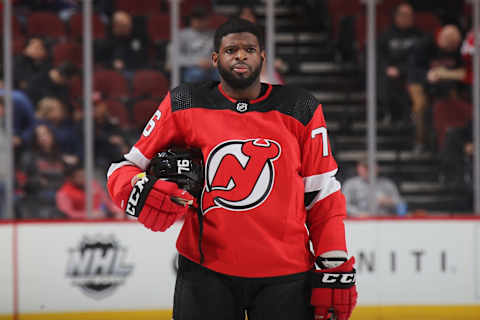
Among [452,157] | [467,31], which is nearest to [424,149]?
[452,157]

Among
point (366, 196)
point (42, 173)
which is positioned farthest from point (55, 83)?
point (366, 196)

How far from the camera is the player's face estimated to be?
158 centimetres

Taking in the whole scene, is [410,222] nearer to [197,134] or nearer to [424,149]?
[424,149]

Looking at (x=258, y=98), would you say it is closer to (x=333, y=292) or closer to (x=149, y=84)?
(x=333, y=292)

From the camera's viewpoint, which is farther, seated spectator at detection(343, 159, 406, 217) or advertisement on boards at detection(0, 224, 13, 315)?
seated spectator at detection(343, 159, 406, 217)

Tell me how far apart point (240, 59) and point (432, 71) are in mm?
2714

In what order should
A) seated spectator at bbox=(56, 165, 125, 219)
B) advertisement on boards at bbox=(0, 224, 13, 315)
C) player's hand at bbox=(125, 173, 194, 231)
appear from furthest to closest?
seated spectator at bbox=(56, 165, 125, 219), advertisement on boards at bbox=(0, 224, 13, 315), player's hand at bbox=(125, 173, 194, 231)

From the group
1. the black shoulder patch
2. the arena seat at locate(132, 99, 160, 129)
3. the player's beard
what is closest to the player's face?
the player's beard

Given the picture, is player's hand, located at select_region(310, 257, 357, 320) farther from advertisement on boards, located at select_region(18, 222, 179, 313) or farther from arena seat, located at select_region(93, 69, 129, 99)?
arena seat, located at select_region(93, 69, 129, 99)

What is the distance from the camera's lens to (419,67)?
13.2 feet

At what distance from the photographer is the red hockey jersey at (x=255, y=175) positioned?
1.55 m

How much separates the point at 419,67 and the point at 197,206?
109 inches

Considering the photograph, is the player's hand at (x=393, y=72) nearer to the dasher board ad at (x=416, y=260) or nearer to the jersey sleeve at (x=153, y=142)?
the dasher board ad at (x=416, y=260)

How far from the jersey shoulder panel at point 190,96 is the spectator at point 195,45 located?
225 centimetres
